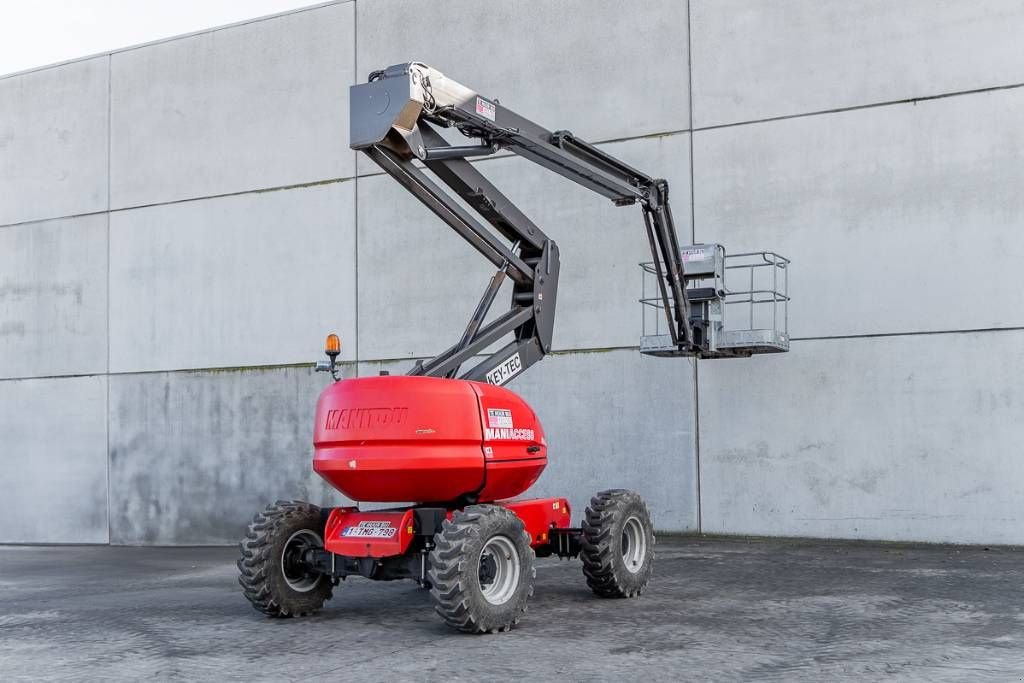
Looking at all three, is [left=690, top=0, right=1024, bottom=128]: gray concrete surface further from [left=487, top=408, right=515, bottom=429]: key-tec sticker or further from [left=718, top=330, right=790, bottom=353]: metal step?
[left=487, top=408, right=515, bottom=429]: key-tec sticker

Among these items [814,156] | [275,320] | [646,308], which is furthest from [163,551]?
[814,156]

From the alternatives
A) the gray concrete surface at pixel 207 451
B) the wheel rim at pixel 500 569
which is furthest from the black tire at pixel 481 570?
the gray concrete surface at pixel 207 451

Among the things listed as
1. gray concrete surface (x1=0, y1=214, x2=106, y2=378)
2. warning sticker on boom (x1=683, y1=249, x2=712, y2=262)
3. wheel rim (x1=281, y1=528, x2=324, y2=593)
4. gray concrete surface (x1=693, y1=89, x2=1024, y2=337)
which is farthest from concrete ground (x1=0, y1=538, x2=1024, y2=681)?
gray concrete surface (x1=0, y1=214, x2=106, y2=378)

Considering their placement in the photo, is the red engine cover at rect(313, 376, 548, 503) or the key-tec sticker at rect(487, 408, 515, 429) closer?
the red engine cover at rect(313, 376, 548, 503)

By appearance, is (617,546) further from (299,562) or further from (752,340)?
(752,340)

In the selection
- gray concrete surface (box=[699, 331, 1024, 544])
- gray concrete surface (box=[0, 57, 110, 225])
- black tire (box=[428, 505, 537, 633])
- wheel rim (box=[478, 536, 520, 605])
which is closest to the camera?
black tire (box=[428, 505, 537, 633])

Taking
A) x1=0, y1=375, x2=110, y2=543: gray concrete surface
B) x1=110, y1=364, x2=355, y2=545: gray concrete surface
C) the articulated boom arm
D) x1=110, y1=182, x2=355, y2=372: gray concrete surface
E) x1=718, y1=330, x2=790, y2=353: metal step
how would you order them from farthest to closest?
1. x1=0, y1=375, x2=110, y2=543: gray concrete surface
2. x1=110, y1=182, x2=355, y2=372: gray concrete surface
3. x1=110, y1=364, x2=355, y2=545: gray concrete surface
4. x1=718, y1=330, x2=790, y2=353: metal step
5. the articulated boom arm

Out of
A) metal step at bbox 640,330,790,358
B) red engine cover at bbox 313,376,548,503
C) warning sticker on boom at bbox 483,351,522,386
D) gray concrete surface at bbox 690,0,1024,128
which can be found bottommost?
red engine cover at bbox 313,376,548,503

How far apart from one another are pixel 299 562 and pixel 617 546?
2.57m

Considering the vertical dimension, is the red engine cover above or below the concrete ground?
above

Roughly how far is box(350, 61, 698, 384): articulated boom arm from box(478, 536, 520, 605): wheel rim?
157cm

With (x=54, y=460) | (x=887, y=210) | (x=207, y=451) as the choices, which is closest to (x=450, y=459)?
(x=887, y=210)

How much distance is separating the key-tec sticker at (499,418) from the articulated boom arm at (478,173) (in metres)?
0.56

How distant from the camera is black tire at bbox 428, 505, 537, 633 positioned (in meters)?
7.45
